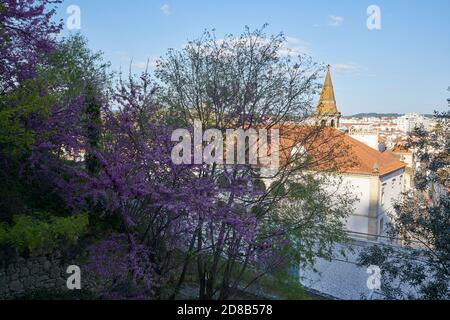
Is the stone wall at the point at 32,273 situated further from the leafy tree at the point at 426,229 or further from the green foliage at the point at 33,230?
the leafy tree at the point at 426,229

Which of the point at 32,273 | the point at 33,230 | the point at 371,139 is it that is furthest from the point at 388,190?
the point at 33,230

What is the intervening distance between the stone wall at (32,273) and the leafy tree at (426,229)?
678 centimetres

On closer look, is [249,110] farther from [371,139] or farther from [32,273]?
[371,139]

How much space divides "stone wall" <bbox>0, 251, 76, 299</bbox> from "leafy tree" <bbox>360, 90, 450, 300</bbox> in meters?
6.78

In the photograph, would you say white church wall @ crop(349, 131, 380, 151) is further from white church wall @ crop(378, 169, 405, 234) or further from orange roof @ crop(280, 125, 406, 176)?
orange roof @ crop(280, 125, 406, 176)

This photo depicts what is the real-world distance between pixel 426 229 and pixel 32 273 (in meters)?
8.29

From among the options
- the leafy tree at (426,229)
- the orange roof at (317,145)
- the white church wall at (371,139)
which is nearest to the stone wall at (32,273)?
the orange roof at (317,145)

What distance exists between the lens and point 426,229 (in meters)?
7.33

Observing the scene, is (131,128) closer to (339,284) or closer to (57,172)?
(57,172)

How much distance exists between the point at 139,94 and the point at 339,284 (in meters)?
12.7

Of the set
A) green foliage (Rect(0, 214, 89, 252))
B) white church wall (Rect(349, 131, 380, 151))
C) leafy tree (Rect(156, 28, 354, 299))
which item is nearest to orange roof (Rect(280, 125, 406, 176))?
leafy tree (Rect(156, 28, 354, 299))

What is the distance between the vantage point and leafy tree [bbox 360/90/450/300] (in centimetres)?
696

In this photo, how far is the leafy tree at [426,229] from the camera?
6.96 metres

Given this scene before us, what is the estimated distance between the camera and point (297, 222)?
1006 centimetres
